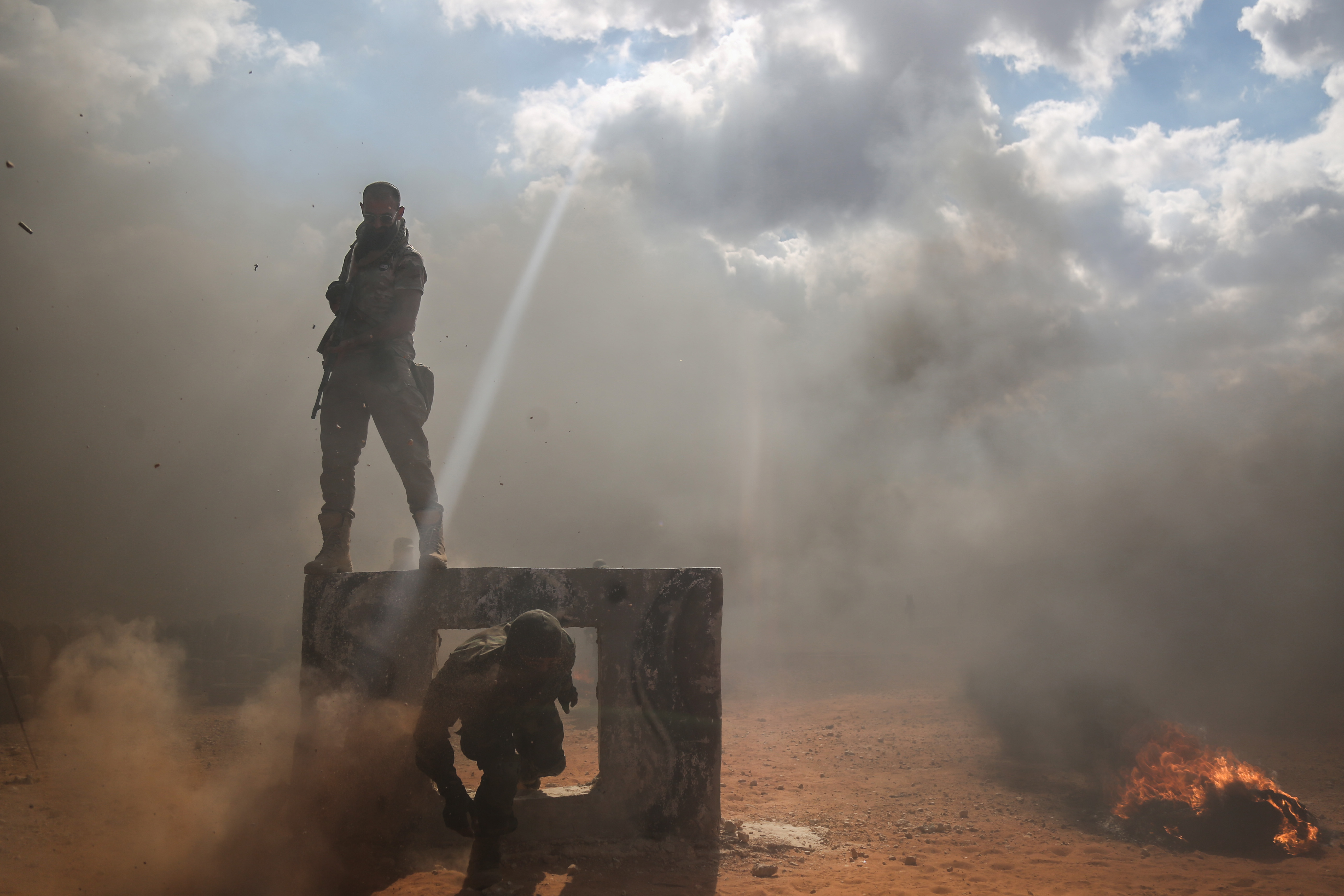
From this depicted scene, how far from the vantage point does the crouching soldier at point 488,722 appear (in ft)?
14.1

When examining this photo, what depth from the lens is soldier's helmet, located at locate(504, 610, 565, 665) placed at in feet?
13.9

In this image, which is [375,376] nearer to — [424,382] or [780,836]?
[424,382]

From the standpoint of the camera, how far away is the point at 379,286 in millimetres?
5559

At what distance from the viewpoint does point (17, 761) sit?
8008mm

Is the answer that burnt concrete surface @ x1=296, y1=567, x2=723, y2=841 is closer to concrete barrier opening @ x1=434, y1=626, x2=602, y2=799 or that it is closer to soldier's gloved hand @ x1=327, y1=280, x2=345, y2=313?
concrete barrier opening @ x1=434, y1=626, x2=602, y2=799

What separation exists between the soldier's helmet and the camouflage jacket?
2549mm

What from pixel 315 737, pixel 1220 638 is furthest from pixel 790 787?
pixel 1220 638

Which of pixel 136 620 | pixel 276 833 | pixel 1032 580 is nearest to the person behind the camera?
pixel 276 833

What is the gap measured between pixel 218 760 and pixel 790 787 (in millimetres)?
6441

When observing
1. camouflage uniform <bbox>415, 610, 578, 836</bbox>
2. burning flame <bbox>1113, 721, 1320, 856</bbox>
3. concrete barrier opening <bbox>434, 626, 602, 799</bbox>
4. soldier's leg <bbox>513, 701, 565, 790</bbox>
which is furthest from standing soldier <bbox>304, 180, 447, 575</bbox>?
burning flame <bbox>1113, 721, 1320, 856</bbox>

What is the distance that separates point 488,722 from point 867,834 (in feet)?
13.8

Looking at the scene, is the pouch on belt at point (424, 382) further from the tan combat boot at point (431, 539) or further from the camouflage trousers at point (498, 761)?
the camouflage trousers at point (498, 761)

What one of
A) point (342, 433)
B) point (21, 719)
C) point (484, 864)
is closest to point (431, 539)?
point (342, 433)

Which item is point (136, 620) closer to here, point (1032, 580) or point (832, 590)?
point (832, 590)
